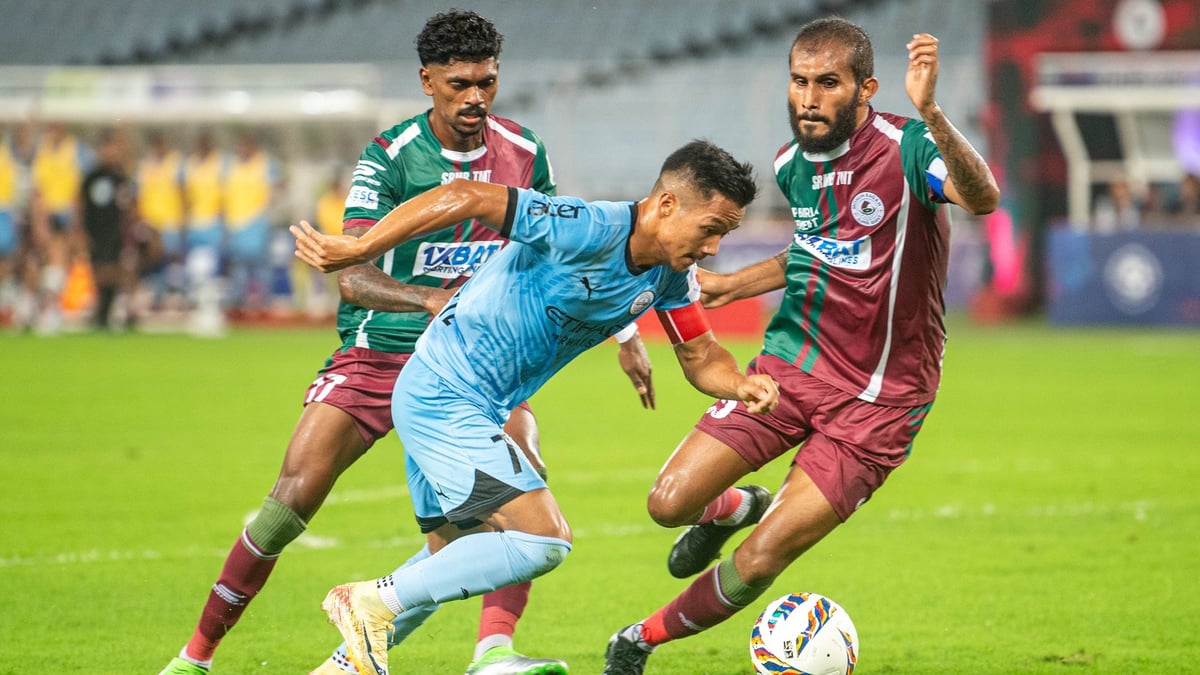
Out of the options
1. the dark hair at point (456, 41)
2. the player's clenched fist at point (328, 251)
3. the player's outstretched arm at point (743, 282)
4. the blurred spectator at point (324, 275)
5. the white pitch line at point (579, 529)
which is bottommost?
the blurred spectator at point (324, 275)

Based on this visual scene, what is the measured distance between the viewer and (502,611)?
579 cm

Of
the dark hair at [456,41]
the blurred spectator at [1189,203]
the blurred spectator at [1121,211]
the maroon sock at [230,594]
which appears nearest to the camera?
the maroon sock at [230,594]

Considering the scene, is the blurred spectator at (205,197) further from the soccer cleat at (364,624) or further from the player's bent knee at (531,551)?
the player's bent knee at (531,551)

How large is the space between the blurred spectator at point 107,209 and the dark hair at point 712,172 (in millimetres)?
18114

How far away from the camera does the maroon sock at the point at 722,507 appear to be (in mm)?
6199

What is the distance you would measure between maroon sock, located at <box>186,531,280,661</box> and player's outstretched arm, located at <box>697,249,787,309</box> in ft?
6.46

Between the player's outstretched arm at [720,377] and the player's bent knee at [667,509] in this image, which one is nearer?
the player's outstretched arm at [720,377]

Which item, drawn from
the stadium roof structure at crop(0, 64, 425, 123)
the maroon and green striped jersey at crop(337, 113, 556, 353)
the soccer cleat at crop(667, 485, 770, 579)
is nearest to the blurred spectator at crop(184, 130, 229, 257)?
the stadium roof structure at crop(0, 64, 425, 123)

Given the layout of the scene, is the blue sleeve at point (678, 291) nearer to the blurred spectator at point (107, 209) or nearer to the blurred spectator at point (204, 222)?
the blurred spectator at point (107, 209)

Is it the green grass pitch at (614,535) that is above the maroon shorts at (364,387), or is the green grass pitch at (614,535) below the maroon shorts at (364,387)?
below

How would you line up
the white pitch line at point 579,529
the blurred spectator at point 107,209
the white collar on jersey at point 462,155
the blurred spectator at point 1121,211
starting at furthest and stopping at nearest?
the blurred spectator at point 1121,211 → the blurred spectator at point 107,209 → the white pitch line at point 579,529 → the white collar on jersey at point 462,155

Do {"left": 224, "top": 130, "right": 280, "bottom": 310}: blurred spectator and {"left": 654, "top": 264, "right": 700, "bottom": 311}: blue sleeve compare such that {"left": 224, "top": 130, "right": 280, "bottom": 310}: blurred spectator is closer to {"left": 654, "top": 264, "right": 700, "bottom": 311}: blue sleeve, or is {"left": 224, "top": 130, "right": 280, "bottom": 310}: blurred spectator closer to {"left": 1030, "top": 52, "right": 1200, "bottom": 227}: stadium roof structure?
{"left": 1030, "top": 52, "right": 1200, "bottom": 227}: stadium roof structure

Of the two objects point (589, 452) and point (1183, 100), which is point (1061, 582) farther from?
point (1183, 100)

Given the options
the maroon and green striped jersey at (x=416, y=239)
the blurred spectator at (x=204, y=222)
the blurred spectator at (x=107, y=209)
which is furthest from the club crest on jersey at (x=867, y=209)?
the blurred spectator at (x=204, y=222)
